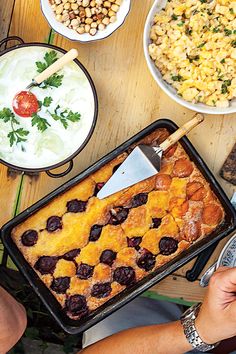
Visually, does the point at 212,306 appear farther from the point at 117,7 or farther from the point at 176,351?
the point at 117,7

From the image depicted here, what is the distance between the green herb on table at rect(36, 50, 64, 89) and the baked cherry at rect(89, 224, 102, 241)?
14.1 inches

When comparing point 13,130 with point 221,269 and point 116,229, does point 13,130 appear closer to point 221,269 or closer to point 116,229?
point 116,229

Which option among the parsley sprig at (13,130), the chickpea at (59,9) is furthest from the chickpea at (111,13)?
the parsley sprig at (13,130)

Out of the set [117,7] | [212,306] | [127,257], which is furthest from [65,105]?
[212,306]

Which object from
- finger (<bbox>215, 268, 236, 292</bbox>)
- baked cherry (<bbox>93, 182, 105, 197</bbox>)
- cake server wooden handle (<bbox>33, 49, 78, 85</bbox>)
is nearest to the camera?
finger (<bbox>215, 268, 236, 292</bbox>)

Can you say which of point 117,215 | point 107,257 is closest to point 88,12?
point 117,215

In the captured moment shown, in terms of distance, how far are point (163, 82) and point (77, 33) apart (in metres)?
0.24

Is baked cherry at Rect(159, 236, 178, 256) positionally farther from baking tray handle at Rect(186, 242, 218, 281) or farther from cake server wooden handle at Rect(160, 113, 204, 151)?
cake server wooden handle at Rect(160, 113, 204, 151)

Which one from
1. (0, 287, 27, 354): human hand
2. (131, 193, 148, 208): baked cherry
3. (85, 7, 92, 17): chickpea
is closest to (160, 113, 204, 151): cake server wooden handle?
(131, 193, 148, 208): baked cherry

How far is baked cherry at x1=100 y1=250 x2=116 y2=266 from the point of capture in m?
1.68

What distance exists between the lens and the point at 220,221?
66.4 inches

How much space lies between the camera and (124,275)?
5.53ft

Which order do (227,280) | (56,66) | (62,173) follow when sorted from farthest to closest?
(62,173)
(56,66)
(227,280)

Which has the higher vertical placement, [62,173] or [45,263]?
[62,173]
